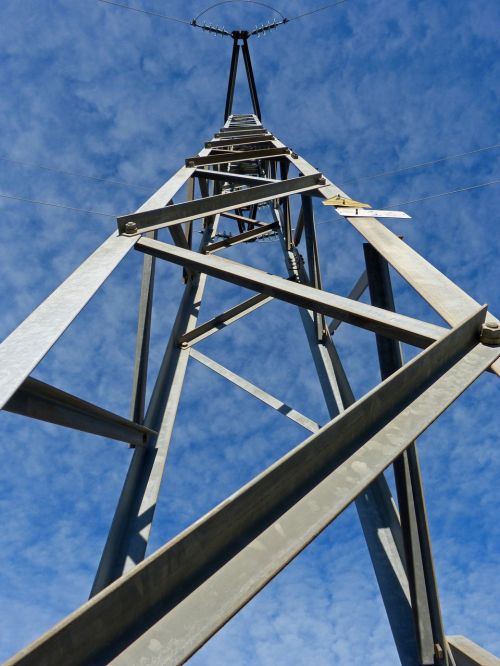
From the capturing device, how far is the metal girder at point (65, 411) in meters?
2.98

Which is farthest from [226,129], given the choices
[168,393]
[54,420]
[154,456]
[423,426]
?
[423,426]

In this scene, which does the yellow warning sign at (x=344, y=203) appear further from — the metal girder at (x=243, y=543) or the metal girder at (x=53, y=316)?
the metal girder at (x=243, y=543)

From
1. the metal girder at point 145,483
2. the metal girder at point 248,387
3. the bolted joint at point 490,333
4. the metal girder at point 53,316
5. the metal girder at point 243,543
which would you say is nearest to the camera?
the metal girder at point 243,543

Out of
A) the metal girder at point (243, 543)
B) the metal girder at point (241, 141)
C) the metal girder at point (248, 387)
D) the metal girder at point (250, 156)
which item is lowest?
the metal girder at point (243, 543)

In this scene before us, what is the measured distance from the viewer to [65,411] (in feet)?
10.9

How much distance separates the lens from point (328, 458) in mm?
1839

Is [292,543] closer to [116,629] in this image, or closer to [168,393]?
[116,629]

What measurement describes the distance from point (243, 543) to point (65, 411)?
6.87ft

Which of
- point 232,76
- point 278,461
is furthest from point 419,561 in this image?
point 232,76

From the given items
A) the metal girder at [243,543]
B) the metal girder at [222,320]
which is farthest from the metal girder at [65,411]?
the metal girder at [222,320]

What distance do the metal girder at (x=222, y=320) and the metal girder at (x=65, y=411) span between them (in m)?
2.17

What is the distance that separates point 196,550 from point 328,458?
0.58m

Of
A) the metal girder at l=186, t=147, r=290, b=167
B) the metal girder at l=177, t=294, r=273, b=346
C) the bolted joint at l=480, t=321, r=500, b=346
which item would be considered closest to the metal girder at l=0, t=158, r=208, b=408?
the bolted joint at l=480, t=321, r=500, b=346

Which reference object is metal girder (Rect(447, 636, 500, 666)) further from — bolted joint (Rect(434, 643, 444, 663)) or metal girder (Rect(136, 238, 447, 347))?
metal girder (Rect(136, 238, 447, 347))
